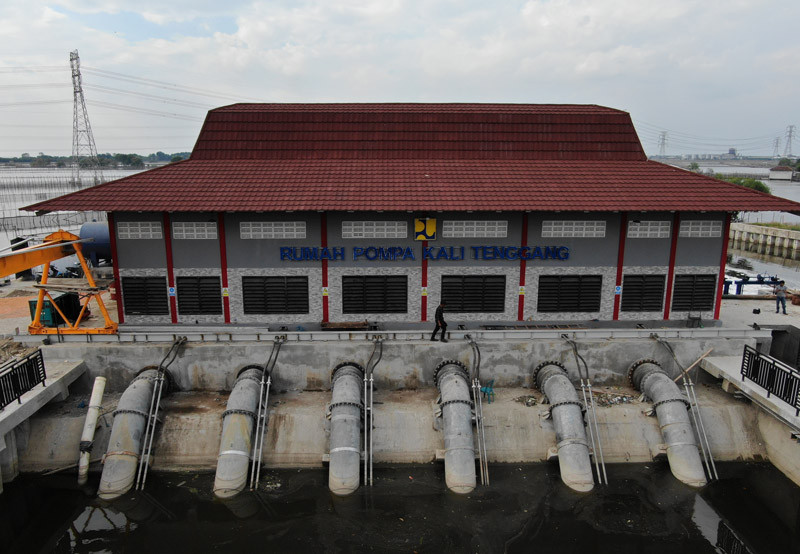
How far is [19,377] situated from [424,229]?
44.9ft

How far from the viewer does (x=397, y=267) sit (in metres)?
19.9

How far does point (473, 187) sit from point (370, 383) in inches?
333

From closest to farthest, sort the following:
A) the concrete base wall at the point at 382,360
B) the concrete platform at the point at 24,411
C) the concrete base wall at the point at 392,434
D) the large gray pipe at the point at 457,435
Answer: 1. the concrete platform at the point at 24,411
2. the large gray pipe at the point at 457,435
3. the concrete base wall at the point at 392,434
4. the concrete base wall at the point at 382,360

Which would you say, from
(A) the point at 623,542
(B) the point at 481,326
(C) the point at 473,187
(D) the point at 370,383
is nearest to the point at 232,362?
(D) the point at 370,383

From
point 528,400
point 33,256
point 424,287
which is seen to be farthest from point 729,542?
point 33,256

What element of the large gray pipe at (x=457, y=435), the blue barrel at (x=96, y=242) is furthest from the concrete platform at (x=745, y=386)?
the blue barrel at (x=96, y=242)

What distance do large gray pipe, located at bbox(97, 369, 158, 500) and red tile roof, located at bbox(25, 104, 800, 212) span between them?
262 inches

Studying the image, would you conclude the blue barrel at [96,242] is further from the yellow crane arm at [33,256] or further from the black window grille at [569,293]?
the black window grille at [569,293]

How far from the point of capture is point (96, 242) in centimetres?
2500

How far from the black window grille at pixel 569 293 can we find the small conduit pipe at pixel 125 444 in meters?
14.6

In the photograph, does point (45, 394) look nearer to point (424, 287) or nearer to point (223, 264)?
point (223, 264)

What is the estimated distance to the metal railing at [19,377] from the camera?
14.1m

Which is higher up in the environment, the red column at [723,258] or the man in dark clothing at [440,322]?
the red column at [723,258]

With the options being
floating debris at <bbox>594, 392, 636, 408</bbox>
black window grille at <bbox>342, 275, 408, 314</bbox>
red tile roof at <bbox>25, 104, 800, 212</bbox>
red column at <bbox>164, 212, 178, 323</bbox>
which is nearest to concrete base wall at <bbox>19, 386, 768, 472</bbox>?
floating debris at <bbox>594, 392, 636, 408</bbox>
